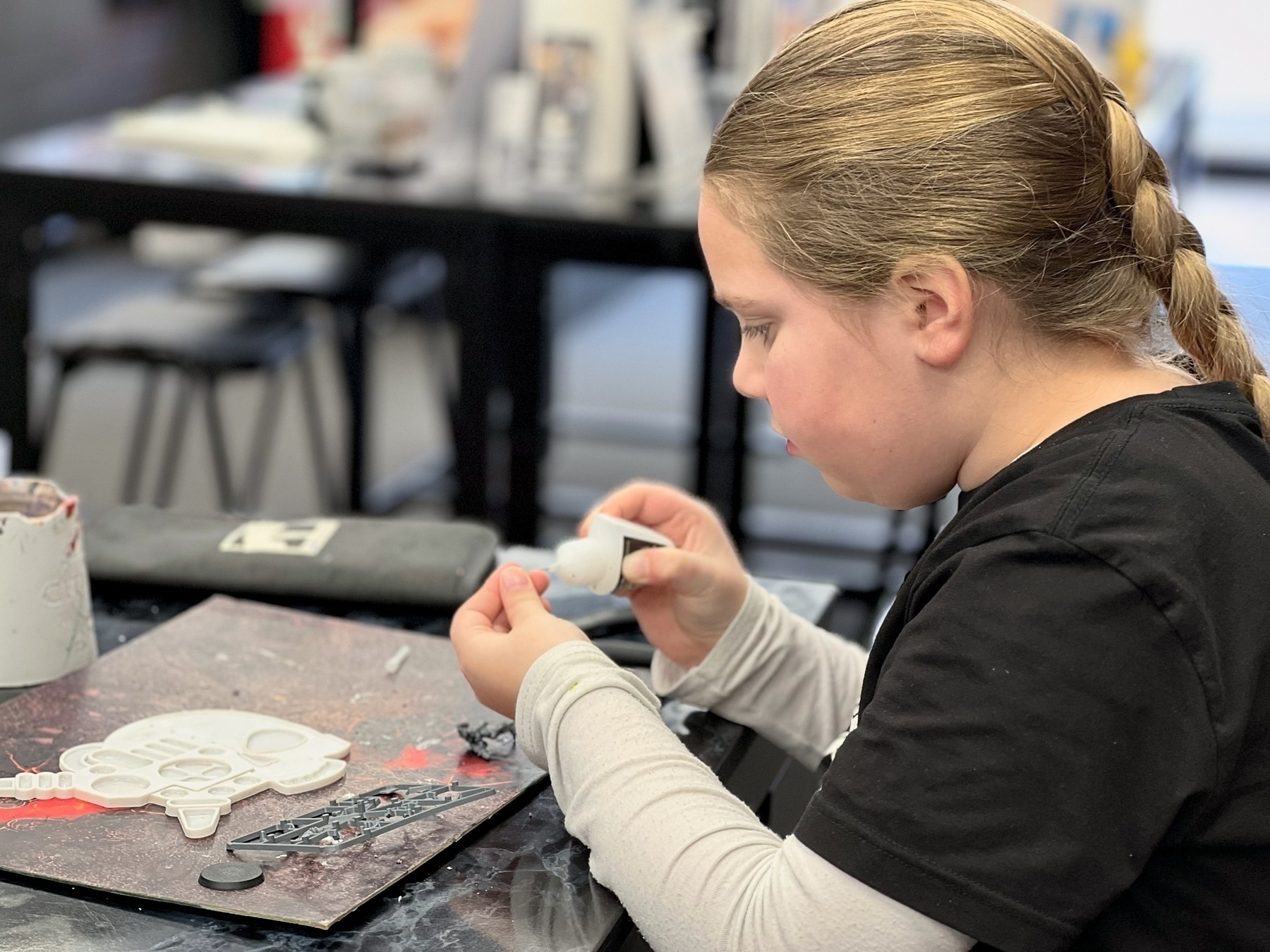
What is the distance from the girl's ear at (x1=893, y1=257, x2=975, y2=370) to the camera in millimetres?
788

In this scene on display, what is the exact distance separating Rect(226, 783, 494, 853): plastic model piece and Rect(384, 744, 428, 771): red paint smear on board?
0.08 ft

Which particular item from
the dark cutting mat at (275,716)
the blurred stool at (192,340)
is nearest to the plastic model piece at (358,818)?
the dark cutting mat at (275,716)

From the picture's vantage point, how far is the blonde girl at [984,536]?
698 millimetres

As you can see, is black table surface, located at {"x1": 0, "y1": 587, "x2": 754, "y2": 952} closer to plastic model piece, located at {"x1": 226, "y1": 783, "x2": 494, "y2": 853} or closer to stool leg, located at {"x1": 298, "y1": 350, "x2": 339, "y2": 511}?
plastic model piece, located at {"x1": 226, "y1": 783, "x2": 494, "y2": 853}

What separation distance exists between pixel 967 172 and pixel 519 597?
36cm

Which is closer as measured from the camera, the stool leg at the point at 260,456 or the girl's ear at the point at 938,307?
the girl's ear at the point at 938,307

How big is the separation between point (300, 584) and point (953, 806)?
60 centimetres

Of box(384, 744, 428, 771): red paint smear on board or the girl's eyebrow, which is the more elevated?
the girl's eyebrow

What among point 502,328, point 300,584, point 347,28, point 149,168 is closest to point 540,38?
point 502,328

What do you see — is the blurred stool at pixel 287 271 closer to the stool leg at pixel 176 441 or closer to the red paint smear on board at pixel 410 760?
the stool leg at pixel 176 441

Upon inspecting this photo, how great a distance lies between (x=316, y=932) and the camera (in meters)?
0.73

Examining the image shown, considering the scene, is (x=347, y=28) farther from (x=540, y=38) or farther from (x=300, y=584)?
(x=300, y=584)

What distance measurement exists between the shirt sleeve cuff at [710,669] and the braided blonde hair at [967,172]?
0.30 metres

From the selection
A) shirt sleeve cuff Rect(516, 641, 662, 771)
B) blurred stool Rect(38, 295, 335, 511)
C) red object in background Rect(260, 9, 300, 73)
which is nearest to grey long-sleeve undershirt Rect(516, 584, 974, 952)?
shirt sleeve cuff Rect(516, 641, 662, 771)
